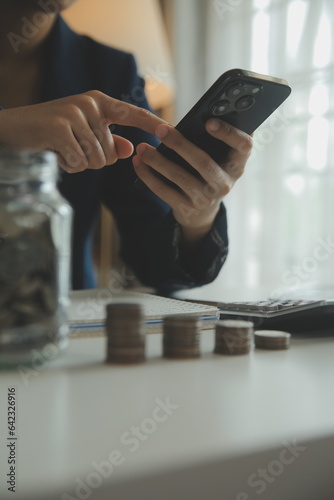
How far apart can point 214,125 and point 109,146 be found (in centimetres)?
13

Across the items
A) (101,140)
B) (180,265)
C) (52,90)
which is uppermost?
(52,90)

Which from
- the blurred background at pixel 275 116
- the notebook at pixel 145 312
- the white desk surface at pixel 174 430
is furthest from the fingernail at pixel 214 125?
the blurred background at pixel 275 116

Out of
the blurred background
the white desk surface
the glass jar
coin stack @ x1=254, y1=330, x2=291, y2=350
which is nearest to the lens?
the white desk surface

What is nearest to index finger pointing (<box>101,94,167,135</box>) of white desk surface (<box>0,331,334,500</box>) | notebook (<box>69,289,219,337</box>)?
notebook (<box>69,289,219,337</box>)

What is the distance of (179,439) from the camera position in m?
0.24

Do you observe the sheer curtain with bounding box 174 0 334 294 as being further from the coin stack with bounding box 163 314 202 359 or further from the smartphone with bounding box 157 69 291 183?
the coin stack with bounding box 163 314 202 359

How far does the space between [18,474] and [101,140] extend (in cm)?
47

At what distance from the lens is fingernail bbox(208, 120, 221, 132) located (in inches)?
23.7

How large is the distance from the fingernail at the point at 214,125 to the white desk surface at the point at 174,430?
1.05ft

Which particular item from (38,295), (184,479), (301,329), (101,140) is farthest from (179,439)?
(101,140)

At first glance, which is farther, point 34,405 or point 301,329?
point 301,329

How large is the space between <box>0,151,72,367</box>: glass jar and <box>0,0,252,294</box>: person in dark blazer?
0.83 feet

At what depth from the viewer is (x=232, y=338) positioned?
0.42 meters

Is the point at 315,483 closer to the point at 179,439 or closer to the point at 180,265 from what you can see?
the point at 179,439
